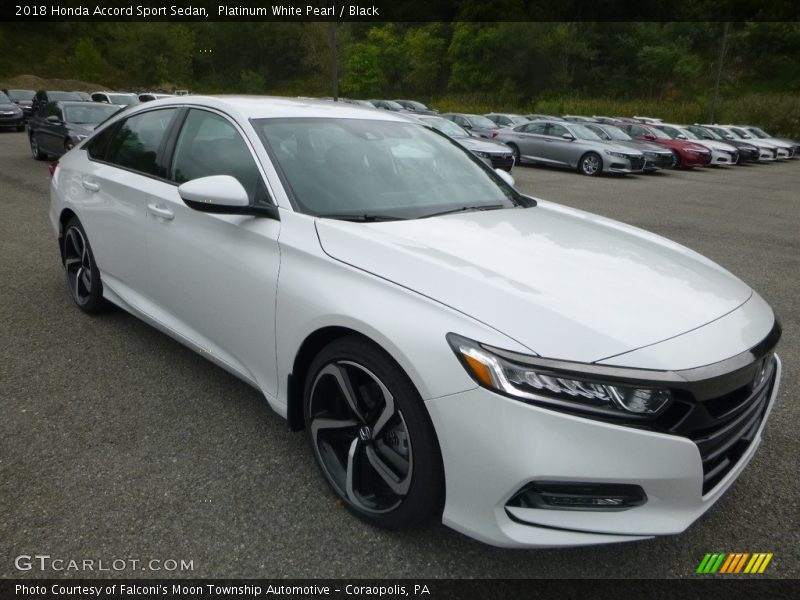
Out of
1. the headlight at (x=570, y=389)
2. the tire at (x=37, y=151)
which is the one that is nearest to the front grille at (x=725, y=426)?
the headlight at (x=570, y=389)

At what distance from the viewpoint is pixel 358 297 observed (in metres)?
2.21

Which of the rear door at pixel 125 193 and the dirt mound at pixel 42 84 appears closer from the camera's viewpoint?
the rear door at pixel 125 193

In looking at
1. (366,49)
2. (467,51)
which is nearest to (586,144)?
(467,51)

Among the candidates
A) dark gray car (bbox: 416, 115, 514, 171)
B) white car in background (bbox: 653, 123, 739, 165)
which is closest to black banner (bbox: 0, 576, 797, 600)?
dark gray car (bbox: 416, 115, 514, 171)

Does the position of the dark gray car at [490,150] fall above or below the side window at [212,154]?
below

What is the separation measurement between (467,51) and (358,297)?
2755 inches

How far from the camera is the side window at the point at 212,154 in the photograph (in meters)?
2.88

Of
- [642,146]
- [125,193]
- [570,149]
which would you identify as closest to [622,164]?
[570,149]

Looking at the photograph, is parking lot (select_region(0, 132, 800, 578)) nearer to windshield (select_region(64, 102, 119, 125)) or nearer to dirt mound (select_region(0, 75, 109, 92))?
windshield (select_region(64, 102, 119, 125))

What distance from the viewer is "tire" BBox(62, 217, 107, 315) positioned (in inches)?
166

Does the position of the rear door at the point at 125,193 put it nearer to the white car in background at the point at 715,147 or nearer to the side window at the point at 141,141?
the side window at the point at 141,141

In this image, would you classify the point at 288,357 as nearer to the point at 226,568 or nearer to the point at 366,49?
the point at 226,568

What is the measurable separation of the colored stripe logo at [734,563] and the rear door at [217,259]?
1.82 m

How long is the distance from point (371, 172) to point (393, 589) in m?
1.85
